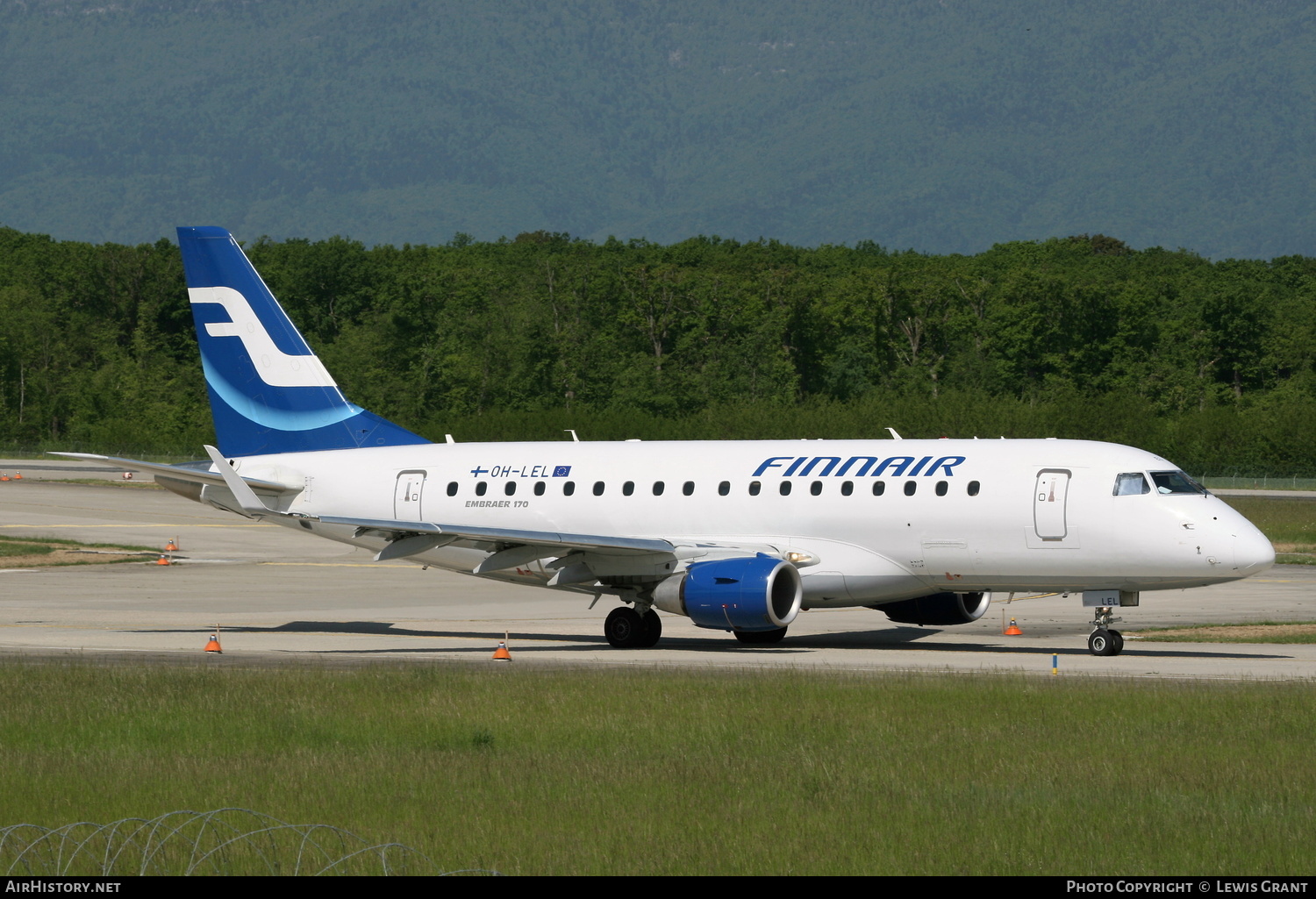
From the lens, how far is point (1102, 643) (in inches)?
1171

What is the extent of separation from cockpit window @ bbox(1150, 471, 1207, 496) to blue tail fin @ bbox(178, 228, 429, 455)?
1644 cm

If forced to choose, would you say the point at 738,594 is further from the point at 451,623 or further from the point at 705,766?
the point at 705,766

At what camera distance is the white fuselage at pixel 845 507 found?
2930cm

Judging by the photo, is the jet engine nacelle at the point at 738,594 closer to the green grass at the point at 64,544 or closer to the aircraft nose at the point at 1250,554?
the aircraft nose at the point at 1250,554

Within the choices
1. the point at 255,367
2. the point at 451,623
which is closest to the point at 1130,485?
the point at 451,623

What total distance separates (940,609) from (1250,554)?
6.98m

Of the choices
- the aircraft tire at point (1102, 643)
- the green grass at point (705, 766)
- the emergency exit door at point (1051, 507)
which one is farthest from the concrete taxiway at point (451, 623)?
the green grass at point (705, 766)

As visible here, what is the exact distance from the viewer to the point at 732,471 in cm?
3272

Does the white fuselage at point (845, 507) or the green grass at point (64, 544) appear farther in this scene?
the green grass at point (64, 544)

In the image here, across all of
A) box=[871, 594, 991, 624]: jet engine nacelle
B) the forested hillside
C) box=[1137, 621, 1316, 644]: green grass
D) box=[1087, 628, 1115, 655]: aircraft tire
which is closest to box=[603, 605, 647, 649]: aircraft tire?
box=[871, 594, 991, 624]: jet engine nacelle

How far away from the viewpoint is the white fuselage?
29.3m

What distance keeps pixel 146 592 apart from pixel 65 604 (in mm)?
3691

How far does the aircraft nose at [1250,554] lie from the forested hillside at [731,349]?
67123mm
